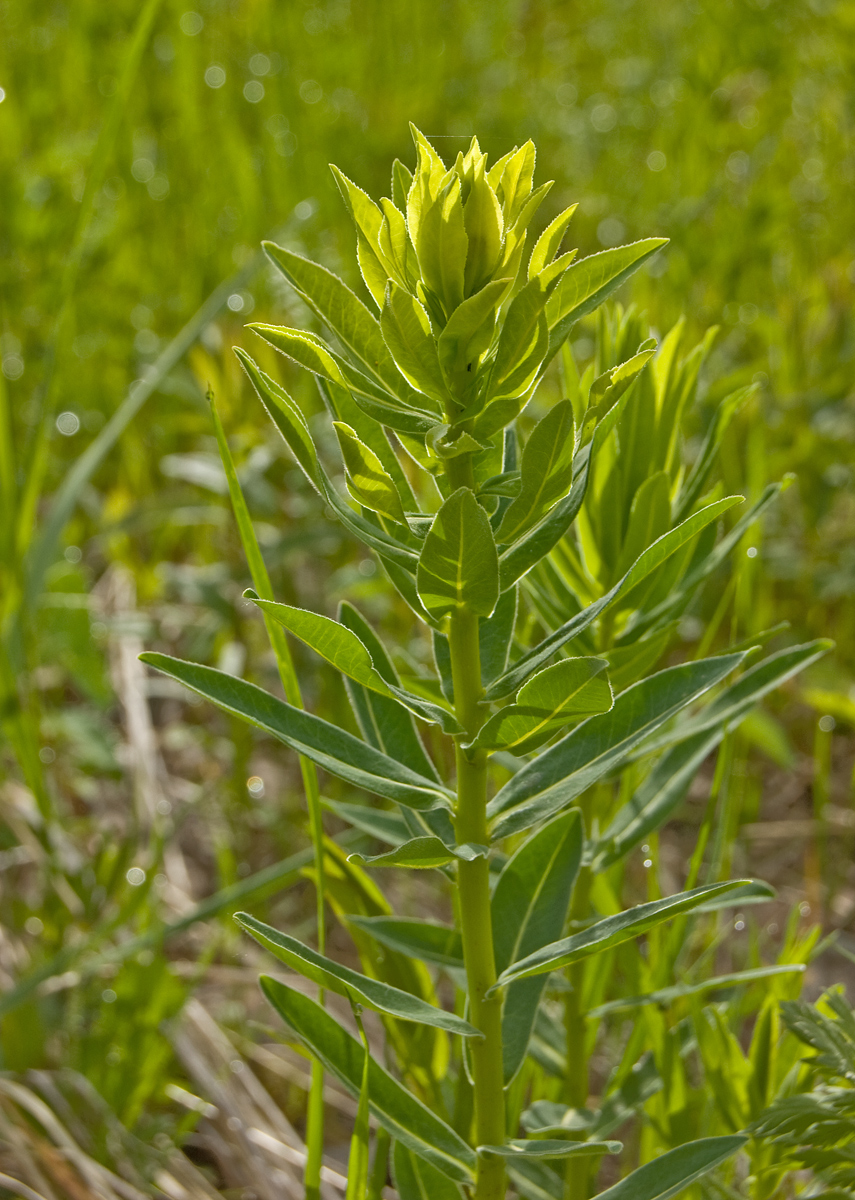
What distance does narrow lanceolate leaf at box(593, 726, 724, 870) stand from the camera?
903 millimetres

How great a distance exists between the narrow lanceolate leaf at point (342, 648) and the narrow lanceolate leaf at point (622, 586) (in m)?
0.04

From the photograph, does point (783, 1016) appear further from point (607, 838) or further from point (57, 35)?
point (57, 35)

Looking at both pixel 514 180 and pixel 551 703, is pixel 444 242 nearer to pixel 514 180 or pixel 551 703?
pixel 514 180

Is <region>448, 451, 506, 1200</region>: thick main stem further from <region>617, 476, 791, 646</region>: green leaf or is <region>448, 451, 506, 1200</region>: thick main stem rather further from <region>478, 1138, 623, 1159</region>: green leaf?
<region>617, 476, 791, 646</region>: green leaf

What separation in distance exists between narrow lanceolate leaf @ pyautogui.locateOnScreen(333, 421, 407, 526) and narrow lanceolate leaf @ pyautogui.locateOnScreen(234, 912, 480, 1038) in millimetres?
258

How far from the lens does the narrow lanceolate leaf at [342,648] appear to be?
64 cm

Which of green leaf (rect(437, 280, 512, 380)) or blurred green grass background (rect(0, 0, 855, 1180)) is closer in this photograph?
green leaf (rect(437, 280, 512, 380))

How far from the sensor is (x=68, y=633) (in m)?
1.78

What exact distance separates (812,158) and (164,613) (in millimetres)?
2684

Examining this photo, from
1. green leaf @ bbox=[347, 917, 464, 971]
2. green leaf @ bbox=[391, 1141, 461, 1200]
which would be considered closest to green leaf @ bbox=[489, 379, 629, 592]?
green leaf @ bbox=[347, 917, 464, 971]

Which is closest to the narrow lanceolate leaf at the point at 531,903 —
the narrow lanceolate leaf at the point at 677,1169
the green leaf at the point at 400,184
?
the narrow lanceolate leaf at the point at 677,1169

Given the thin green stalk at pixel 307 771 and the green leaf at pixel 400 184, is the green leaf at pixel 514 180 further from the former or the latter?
the thin green stalk at pixel 307 771

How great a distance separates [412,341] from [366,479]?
9cm

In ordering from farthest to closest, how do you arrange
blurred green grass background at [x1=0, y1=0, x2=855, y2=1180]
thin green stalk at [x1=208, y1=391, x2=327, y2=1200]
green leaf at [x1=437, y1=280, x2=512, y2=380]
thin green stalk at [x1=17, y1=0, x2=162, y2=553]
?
blurred green grass background at [x1=0, y1=0, x2=855, y2=1180], thin green stalk at [x1=17, y1=0, x2=162, y2=553], thin green stalk at [x1=208, y1=391, x2=327, y2=1200], green leaf at [x1=437, y1=280, x2=512, y2=380]
